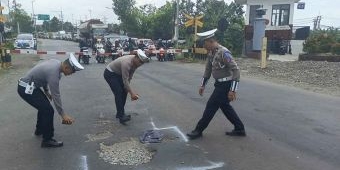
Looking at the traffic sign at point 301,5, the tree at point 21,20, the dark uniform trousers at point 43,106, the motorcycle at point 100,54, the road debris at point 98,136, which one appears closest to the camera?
the dark uniform trousers at point 43,106

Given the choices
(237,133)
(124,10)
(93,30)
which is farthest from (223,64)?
(124,10)

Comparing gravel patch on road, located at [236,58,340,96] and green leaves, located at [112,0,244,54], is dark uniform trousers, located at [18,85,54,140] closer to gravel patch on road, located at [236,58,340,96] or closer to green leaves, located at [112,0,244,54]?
gravel patch on road, located at [236,58,340,96]

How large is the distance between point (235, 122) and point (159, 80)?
7763mm

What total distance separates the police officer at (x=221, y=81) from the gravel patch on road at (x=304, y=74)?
584 centimetres

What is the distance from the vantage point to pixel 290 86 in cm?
1246

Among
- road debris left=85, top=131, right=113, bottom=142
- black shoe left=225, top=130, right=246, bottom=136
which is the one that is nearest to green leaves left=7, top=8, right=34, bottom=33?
road debris left=85, top=131, right=113, bottom=142

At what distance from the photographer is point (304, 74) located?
1486 centimetres

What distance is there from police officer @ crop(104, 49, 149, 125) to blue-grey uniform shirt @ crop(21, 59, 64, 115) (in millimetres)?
1481

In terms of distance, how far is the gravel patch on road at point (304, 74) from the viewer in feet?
40.5

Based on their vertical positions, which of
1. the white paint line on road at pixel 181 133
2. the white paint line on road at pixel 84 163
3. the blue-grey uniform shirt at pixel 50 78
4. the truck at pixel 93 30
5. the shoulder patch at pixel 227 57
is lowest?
the white paint line on road at pixel 84 163

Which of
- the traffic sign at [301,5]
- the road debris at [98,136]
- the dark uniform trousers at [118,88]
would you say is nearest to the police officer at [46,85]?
the road debris at [98,136]

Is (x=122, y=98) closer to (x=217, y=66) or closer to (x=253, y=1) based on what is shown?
(x=217, y=66)

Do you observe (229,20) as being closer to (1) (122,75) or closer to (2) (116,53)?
(2) (116,53)

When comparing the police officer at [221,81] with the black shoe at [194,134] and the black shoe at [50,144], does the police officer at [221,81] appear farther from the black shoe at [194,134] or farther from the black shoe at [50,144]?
the black shoe at [50,144]
